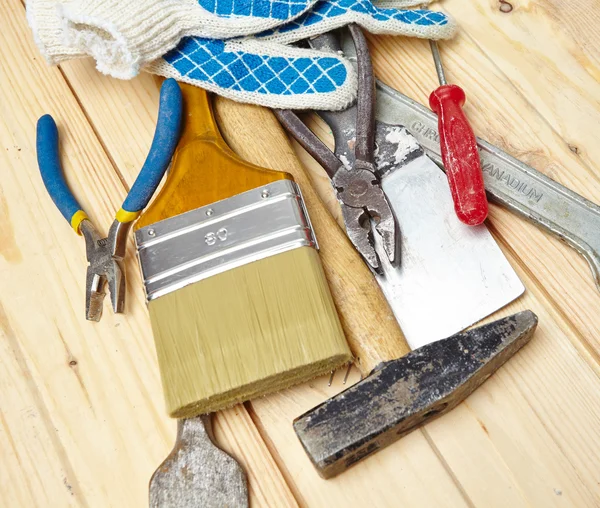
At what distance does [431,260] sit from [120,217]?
561 millimetres

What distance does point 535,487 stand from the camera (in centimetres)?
98

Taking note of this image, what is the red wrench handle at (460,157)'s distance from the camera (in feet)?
3.54

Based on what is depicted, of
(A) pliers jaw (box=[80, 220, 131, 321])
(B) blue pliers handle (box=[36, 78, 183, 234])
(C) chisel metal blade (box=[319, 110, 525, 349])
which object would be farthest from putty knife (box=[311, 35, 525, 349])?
(A) pliers jaw (box=[80, 220, 131, 321])

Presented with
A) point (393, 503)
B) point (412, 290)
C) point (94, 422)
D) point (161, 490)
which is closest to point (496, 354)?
point (412, 290)

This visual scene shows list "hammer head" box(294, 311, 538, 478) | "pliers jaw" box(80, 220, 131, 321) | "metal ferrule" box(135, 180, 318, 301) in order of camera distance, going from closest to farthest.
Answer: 1. "hammer head" box(294, 311, 538, 478)
2. "metal ferrule" box(135, 180, 318, 301)
3. "pliers jaw" box(80, 220, 131, 321)

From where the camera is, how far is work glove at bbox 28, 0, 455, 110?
1.21m

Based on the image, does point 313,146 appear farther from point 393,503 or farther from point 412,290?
point 393,503

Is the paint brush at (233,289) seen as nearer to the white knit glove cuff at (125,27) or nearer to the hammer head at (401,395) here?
the hammer head at (401,395)

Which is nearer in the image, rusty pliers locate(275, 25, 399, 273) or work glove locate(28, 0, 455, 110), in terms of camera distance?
rusty pliers locate(275, 25, 399, 273)

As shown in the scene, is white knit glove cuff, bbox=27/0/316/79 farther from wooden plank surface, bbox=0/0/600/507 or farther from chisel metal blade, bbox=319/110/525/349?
chisel metal blade, bbox=319/110/525/349

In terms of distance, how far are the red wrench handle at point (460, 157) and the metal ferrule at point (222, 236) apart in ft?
0.85

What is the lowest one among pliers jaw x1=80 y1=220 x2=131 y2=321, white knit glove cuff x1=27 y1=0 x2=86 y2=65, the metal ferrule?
the metal ferrule

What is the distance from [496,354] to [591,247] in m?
0.27

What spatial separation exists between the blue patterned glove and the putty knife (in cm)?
14
